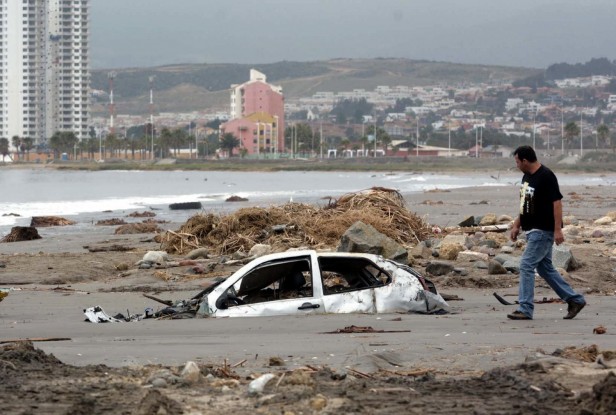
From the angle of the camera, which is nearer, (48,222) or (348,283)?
(348,283)

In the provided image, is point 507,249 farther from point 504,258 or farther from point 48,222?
point 48,222

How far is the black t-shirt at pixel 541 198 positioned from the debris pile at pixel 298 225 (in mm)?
7375

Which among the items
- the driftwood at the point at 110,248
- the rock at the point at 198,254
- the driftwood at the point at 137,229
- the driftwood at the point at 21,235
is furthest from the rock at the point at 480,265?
the driftwood at the point at 21,235

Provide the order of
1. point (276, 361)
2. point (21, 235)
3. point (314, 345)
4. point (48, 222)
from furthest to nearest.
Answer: point (48, 222) < point (21, 235) < point (314, 345) < point (276, 361)

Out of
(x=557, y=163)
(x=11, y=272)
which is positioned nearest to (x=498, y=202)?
(x=11, y=272)

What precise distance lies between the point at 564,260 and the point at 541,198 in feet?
17.7

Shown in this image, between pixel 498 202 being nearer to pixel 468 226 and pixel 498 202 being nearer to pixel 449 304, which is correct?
pixel 468 226

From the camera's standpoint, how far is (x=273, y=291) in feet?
40.4

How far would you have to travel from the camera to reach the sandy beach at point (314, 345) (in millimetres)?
7230

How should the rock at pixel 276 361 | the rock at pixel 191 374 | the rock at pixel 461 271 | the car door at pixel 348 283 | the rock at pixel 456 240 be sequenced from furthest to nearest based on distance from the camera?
the rock at pixel 456 240 → the rock at pixel 461 271 → the car door at pixel 348 283 → the rock at pixel 276 361 → the rock at pixel 191 374

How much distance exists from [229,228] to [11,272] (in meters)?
4.06

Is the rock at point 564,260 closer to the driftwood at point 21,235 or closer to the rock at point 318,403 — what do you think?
the rock at point 318,403

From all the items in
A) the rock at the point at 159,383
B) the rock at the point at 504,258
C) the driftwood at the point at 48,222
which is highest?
the rock at the point at 159,383

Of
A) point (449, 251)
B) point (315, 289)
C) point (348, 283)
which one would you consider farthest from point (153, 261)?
point (315, 289)
